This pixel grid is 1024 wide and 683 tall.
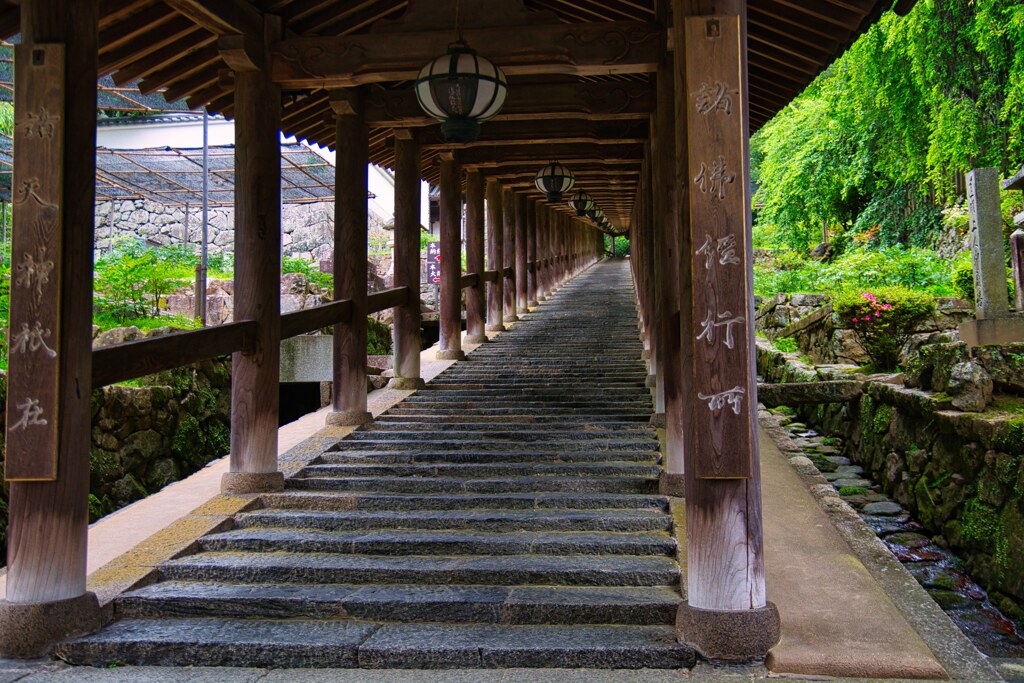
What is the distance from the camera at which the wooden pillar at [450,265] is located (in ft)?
41.5

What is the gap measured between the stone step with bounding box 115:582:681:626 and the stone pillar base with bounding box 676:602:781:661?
41cm

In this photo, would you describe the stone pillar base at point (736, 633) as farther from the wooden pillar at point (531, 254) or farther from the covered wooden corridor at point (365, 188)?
the wooden pillar at point (531, 254)

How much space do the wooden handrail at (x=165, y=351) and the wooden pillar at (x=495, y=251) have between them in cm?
952

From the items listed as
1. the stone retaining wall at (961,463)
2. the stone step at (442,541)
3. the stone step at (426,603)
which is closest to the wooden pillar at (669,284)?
the stone step at (442,541)

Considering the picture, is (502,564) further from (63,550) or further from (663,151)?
(663,151)

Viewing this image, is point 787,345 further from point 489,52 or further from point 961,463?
point 489,52

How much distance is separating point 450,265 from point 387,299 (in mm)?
2957

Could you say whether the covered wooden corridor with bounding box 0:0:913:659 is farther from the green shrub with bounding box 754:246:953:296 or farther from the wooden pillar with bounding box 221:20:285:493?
the green shrub with bounding box 754:246:953:296

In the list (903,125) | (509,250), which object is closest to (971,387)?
(509,250)

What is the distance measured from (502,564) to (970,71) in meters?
15.7

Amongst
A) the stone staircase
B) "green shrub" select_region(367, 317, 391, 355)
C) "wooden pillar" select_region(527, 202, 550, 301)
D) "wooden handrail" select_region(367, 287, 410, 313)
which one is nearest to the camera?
the stone staircase

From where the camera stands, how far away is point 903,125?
61.4 ft

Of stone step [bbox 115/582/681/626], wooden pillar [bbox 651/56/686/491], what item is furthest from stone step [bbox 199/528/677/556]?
wooden pillar [bbox 651/56/686/491]

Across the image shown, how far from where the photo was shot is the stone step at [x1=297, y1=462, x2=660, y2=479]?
269 inches
